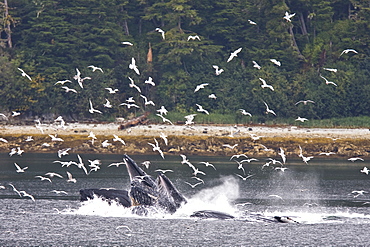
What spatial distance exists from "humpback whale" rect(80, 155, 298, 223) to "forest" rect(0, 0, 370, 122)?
51752mm

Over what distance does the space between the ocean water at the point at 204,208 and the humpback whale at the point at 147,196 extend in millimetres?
390

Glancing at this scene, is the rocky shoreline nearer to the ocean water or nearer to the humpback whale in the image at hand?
the ocean water

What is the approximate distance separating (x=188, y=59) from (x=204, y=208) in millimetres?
59425

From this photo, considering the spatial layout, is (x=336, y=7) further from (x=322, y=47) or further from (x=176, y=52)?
(x=176, y=52)

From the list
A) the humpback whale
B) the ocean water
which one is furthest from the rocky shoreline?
the humpback whale

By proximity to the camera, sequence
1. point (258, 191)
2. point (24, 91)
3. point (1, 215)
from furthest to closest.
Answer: point (24, 91), point (258, 191), point (1, 215)

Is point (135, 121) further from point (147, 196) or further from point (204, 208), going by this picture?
point (147, 196)

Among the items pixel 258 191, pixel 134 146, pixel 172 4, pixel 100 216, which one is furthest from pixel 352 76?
pixel 100 216

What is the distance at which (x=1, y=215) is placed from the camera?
43.0m

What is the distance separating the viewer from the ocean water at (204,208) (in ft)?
127

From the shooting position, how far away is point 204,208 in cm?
4719

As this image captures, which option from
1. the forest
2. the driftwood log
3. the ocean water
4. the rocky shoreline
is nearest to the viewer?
the ocean water

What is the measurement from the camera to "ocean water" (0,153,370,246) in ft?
127

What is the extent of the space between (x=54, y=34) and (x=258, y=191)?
173 feet
